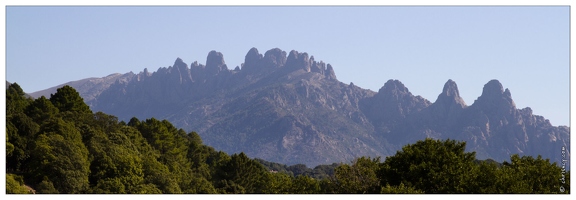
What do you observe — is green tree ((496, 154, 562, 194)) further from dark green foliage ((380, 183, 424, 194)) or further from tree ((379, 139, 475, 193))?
dark green foliage ((380, 183, 424, 194))

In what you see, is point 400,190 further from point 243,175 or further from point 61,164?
point 243,175

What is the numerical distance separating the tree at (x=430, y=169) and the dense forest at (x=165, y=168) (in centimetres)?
7

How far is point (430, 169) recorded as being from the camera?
172ft

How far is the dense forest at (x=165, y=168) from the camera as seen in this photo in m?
52.7

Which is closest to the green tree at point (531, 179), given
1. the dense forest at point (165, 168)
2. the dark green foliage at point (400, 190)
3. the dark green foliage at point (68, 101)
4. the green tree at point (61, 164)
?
the dense forest at point (165, 168)

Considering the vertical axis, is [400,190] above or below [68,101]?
below

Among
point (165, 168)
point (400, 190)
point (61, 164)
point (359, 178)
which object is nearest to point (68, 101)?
point (165, 168)

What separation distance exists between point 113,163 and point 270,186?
1845 centimetres

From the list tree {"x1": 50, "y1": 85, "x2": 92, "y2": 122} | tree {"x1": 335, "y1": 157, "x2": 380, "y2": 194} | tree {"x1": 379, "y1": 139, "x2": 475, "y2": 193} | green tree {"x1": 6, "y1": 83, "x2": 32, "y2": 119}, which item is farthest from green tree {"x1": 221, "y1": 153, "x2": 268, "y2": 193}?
tree {"x1": 379, "y1": 139, "x2": 475, "y2": 193}

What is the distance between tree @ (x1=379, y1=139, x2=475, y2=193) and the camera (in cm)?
5166

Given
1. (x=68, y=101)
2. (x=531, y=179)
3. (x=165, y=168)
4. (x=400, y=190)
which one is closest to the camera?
(x=400, y=190)

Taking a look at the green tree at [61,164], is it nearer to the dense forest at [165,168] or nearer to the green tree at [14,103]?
the dense forest at [165,168]

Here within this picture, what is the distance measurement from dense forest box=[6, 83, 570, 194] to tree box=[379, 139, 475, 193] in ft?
0.22

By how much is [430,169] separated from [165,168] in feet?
122
